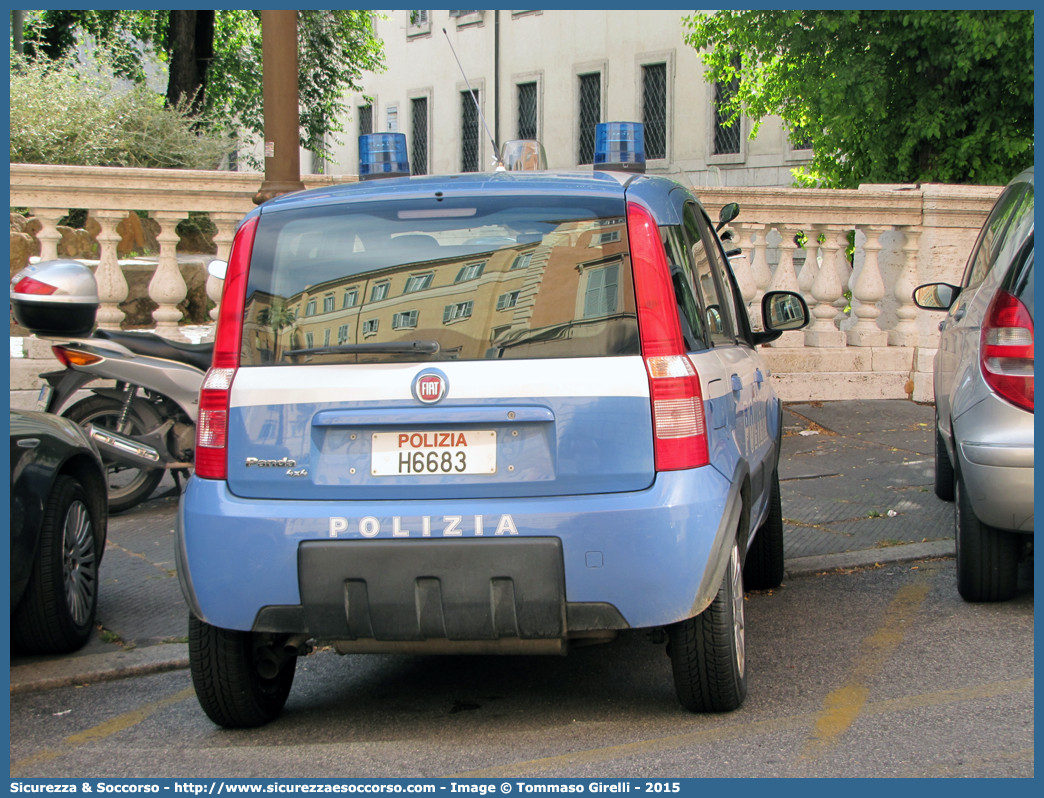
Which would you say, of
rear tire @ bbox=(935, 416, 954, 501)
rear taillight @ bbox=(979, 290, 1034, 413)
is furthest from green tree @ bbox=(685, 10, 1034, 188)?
rear taillight @ bbox=(979, 290, 1034, 413)

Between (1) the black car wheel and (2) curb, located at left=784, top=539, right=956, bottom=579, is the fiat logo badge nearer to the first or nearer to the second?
(1) the black car wheel

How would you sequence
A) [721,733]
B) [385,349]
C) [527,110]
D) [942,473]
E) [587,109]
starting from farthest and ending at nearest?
[527,110]
[587,109]
[942,473]
[721,733]
[385,349]

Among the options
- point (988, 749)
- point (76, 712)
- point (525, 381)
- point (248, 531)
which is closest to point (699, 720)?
point (988, 749)

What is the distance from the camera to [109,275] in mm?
8539

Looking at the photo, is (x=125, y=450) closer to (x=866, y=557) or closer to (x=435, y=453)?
(x=435, y=453)

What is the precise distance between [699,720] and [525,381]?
1214 mm

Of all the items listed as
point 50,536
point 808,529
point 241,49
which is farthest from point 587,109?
point 50,536

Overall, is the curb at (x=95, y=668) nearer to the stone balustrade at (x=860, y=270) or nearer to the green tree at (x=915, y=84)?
the stone balustrade at (x=860, y=270)

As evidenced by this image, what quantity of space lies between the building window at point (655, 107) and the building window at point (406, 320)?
3191cm

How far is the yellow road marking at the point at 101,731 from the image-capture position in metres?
3.67

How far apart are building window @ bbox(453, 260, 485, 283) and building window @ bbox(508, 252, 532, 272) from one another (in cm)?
9

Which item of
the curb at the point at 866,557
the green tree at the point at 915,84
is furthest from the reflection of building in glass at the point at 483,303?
the green tree at the point at 915,84

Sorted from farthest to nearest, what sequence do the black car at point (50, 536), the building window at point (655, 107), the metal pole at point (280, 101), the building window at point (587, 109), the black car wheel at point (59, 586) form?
the building window at point (587, 109) → the building window at point (655, 107) → the metal pole at point (280, 101) → the black car wheel at point (59, 586) → the black car at point (50, 536)

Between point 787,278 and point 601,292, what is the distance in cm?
722
